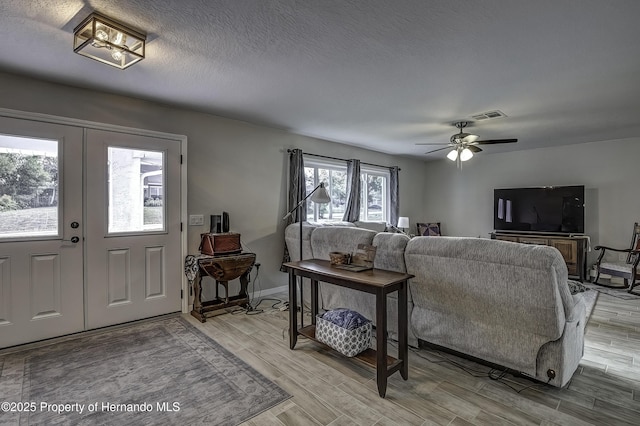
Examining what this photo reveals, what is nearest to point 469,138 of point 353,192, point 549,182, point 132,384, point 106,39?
point 353,192

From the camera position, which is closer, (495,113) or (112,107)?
Answer: (112,107)

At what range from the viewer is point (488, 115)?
3947 millimetres

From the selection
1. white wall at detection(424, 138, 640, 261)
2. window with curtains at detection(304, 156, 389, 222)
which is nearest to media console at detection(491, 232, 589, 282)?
white wall at detection(424, 138, 640, 261)

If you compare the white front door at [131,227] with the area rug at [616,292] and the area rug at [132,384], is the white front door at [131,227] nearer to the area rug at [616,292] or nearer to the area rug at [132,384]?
the area rug at [132,384]

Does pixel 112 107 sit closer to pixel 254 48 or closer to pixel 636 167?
pixel 254 48

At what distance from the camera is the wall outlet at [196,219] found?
12.5 ft

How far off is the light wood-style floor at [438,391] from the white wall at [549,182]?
11.2 ft

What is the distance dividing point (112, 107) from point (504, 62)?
12.1 feet

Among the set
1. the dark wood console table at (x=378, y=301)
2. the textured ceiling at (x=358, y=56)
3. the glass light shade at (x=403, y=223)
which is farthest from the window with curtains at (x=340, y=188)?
the dark wood console table at (x=378, y=301)

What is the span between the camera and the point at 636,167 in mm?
5191

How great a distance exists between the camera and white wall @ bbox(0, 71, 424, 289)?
9.78ft

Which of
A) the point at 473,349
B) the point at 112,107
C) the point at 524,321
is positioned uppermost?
the point at 112,107

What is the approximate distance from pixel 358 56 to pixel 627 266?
529cm

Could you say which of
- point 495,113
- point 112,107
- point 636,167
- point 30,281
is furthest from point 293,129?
point 636,167
